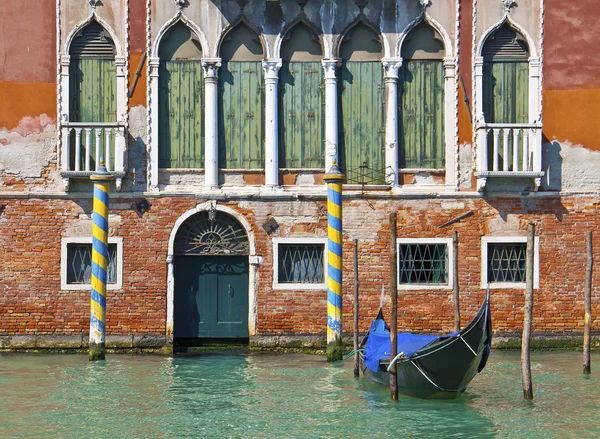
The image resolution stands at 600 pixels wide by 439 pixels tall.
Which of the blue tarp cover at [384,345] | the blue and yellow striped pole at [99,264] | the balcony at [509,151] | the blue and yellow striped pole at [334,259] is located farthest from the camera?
the balcony at [509,151]

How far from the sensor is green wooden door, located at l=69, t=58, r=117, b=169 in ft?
54.0

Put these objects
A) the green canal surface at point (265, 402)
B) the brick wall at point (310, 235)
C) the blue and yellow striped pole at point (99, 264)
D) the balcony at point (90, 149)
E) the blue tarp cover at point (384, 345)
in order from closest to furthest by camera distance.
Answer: the green canal surface at point (265, 402)
the blue tarp cover at point (384, 345)
the blue and yellow striped pole at point (99, 264)
the balcony at point (90, 149)
the brick wall at point (310, 235)

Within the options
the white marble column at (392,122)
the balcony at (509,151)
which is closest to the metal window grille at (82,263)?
the white marble column at (392,122)

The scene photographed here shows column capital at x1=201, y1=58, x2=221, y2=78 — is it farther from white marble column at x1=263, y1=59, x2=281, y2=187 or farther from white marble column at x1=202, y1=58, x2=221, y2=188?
white marble column at x1=263, y1=59, x2=281, y2=187

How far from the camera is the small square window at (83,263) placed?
16391mm

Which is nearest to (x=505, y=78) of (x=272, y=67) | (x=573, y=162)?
(x=573, y=162)

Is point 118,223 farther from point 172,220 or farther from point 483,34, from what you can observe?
point 483,34

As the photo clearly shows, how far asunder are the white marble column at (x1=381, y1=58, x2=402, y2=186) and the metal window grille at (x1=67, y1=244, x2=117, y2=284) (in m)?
3.70

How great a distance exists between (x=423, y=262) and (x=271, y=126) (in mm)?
2643

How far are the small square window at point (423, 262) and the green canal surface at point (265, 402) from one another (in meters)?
1.49

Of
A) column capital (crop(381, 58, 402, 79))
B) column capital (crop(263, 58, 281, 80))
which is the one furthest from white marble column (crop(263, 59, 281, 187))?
column capital (crop(381, 58, 402, 79))

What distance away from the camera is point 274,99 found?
16.5 meters

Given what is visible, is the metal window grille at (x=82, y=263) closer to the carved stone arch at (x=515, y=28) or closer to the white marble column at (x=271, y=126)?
the white marble column at (x=271, y=126)

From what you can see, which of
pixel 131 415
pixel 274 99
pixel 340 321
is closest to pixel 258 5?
pixel 274 99
